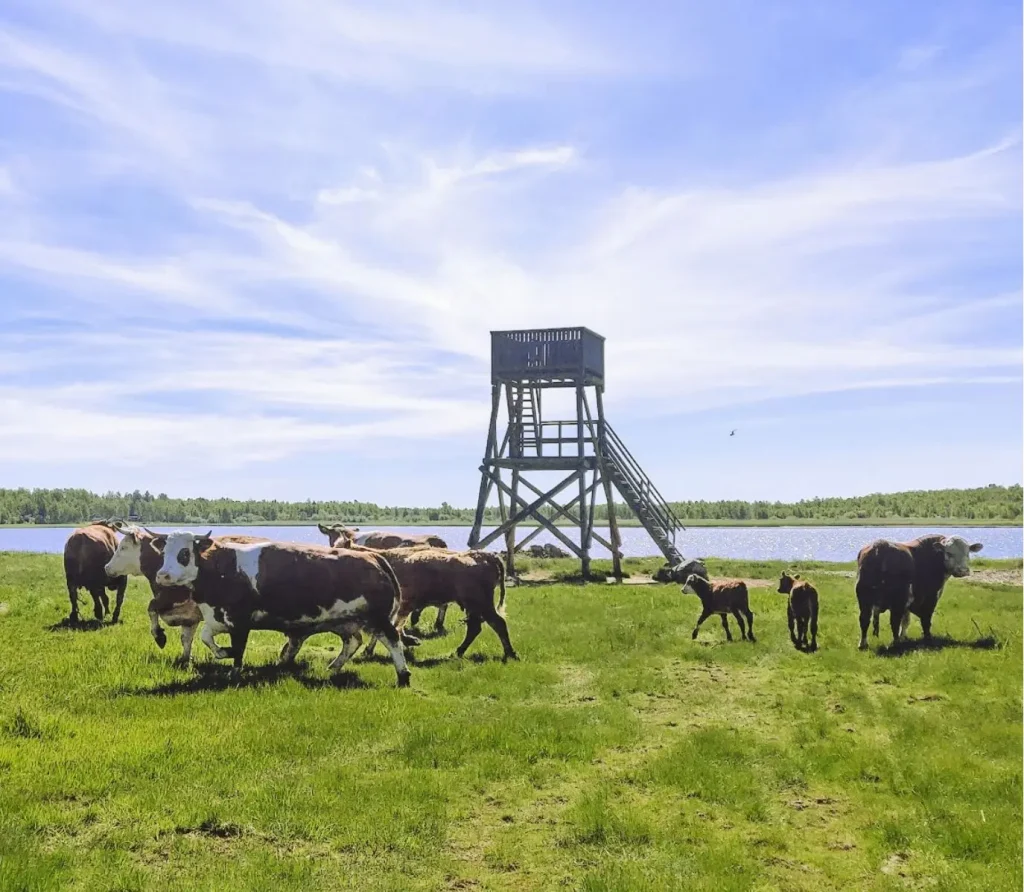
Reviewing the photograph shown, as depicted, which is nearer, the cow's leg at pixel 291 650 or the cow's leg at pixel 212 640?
the cow's leg at pixel 212 640

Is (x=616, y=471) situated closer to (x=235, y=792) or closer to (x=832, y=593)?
(x=832, y=593)

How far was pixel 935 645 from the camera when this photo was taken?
16.9 metres

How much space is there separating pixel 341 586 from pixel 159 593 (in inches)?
138

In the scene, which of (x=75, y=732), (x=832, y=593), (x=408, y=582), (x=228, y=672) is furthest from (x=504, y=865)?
(x=832, y=593)

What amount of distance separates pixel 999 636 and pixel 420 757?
14.0 metres

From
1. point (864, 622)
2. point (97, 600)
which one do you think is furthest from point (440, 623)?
point (864, 622)

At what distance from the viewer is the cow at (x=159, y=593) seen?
14273 millimetres

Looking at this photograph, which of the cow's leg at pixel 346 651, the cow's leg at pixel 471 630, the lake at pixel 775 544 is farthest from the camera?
the lake at pixel 775 544

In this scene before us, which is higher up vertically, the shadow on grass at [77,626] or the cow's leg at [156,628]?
the cow's leg at [156,628]

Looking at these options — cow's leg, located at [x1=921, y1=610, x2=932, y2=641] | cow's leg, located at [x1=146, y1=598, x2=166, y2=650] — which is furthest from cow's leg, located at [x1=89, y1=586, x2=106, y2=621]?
cow's leg, located at [x1=921, y1=610, x2=932, y2=641]

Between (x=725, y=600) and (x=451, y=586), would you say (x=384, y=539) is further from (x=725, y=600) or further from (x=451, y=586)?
(x=725, y=600)

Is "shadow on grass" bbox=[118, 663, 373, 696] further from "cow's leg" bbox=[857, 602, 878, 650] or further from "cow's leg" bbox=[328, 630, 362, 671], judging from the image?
"cow's leg" bbox=[857, 602, 878, 650]

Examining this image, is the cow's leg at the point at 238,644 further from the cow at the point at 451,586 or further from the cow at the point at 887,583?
the cow at the point at 887,583

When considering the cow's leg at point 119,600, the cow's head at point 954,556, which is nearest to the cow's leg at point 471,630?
the cow's leg at point 119,600
